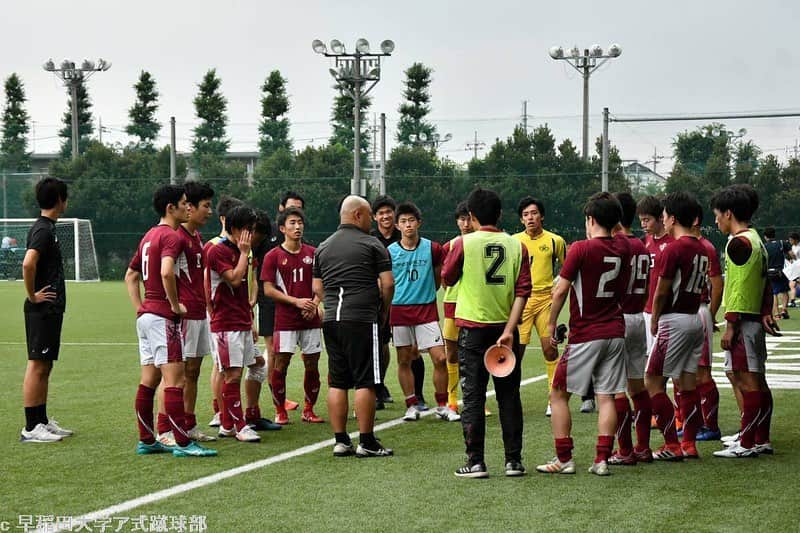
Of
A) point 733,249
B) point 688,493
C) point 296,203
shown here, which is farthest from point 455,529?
point 296,203

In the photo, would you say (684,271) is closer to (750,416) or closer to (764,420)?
(750,416)

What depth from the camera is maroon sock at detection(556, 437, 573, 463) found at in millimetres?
7336

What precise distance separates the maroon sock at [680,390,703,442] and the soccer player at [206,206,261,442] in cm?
334

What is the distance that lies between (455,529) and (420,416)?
163 inches

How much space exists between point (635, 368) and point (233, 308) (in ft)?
10.4

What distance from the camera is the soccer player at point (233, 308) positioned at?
28.2 feet

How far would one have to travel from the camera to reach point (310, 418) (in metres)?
9.88

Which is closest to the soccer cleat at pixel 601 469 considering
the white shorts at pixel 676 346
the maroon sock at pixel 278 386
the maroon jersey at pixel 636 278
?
the white shorts at pixel 676 346

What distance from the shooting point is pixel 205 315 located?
28.6 feet

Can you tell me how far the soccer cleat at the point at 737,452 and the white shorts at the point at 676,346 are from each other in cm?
65

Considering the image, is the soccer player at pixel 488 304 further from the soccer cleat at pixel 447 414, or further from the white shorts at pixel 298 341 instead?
the white shorts at pixel 298 341

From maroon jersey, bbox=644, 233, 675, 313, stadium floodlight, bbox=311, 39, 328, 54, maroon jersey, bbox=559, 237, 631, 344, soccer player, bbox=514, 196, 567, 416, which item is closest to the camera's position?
maroon jersey, bbox=559, 237, 631, 344

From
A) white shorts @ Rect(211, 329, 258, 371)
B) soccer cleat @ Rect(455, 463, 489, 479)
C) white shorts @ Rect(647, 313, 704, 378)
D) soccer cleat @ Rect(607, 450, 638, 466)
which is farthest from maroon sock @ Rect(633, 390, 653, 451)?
white shorts @ Rect(211, 329, 258, 371)

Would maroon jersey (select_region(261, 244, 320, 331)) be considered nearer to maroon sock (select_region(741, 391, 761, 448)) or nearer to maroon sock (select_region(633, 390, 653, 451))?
maroon sock (select_region(633, 390, 653, 451))
